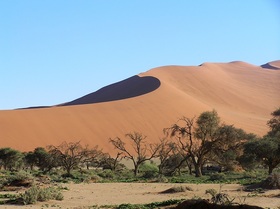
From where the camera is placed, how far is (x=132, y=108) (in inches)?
3258

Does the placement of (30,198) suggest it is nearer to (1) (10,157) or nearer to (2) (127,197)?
(2) (127,197)

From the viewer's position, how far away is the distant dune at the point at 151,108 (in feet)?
225

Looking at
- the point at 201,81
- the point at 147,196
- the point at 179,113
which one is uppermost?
the point at 201,81

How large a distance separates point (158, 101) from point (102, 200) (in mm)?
67322

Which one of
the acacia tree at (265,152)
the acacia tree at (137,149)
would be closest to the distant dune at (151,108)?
the acacia tree at (137,149)

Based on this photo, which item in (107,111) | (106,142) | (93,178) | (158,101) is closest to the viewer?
(93,178)

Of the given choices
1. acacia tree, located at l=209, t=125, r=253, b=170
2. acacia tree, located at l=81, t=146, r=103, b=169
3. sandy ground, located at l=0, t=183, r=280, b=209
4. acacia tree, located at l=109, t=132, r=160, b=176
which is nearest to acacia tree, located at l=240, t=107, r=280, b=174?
acacia tree, located at l=209, t=125, r=253, b=170

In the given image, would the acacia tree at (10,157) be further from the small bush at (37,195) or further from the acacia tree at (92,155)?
the small bush at (37,195)

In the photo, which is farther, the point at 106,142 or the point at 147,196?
the point at 106,142

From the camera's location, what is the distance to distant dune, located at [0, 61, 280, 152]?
225 feet

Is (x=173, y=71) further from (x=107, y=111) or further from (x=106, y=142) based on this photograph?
(x=106, y=142)

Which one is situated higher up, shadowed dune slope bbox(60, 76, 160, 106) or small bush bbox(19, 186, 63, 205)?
shadowed dune slope bbox(60, 76, 160, 106)

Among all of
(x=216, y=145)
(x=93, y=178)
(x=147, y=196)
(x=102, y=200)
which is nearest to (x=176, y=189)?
(x=147, y=196)

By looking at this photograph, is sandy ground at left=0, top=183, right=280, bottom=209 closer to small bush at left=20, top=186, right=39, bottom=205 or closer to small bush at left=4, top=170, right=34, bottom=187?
small bush at left=20, top=186, right=39, bottom=205
